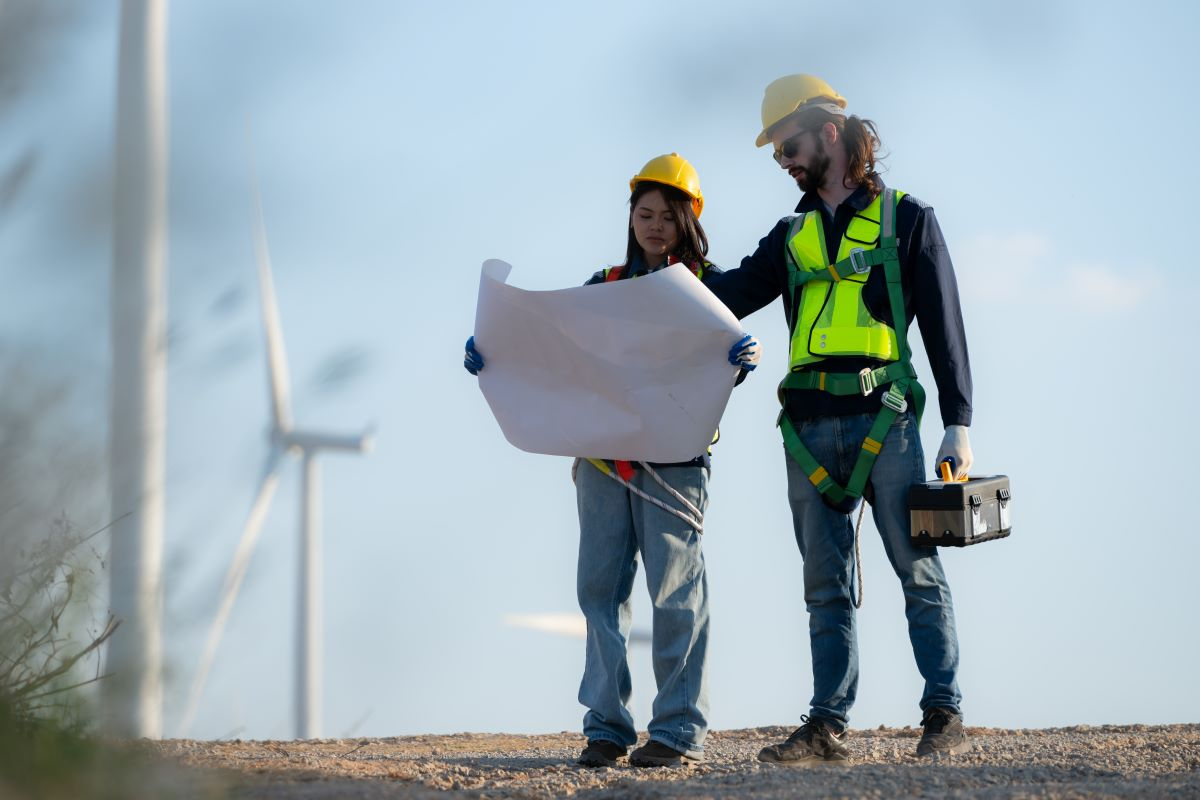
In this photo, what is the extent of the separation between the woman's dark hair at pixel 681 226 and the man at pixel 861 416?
15.8 inches

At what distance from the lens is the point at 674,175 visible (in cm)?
615

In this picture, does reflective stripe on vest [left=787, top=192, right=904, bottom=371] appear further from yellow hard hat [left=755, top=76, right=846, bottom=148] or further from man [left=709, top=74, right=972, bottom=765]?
yellow hard hat [left=755, top=76, right=846, bottom=148]

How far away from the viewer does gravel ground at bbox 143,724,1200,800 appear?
470cm

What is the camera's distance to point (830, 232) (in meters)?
6.06

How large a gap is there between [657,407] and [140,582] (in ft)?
7.52

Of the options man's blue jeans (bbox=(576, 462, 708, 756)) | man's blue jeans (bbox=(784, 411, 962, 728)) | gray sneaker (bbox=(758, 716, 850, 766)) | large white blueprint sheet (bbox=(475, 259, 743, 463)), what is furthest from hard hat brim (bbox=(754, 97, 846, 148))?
gray sneaker (bbox=(758, 716, 850, 766))

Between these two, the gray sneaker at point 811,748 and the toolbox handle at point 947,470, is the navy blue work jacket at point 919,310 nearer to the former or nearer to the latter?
the toolbox handle at point 947,470

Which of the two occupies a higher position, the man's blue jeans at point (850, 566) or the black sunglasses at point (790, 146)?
the black sunglasses at point (790, 146)

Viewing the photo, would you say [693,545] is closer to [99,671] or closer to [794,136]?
[794,136]

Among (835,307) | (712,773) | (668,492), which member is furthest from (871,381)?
(712,773)

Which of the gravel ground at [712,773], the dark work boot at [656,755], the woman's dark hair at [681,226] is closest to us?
the gravel ground at [712,773]

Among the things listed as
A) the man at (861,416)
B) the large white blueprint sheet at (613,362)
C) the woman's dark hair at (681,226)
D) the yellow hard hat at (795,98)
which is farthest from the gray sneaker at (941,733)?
the yellow hard hat at (795,98)

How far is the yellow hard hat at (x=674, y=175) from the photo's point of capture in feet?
20.2

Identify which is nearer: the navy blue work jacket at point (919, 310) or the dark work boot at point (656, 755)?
the dark work boot at point (656, 755)
